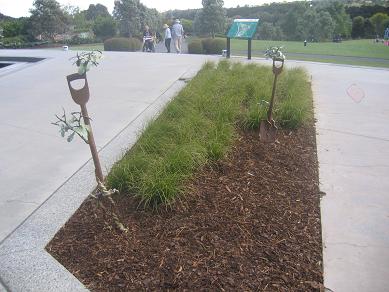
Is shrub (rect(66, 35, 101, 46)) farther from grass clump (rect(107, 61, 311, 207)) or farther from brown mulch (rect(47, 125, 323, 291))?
brown mulch (rect(47, 125, 323, 291))

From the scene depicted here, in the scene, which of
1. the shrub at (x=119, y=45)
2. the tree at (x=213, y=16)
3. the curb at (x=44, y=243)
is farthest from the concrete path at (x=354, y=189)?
the tree at (x=213, y=16)

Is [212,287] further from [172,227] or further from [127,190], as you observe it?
[127,190]

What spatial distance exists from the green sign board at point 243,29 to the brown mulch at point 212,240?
8.70 meters

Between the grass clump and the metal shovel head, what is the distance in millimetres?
208

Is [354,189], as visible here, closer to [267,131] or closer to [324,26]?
[267,131]

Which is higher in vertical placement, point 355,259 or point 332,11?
point 332,11

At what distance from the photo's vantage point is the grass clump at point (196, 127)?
304 centimetres

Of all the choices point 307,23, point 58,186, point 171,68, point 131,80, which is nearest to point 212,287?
point 58,186

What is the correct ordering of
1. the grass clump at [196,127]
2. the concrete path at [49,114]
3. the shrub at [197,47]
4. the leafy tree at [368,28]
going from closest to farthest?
the grass clump at [196,127], the concrete path at [49,114], the shrub at [197,47], the leafy tree at [368,28]

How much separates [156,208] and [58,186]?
3.63 ft

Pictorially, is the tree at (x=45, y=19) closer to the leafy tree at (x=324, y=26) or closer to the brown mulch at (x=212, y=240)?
the leafy tree at (x=324, y=26)

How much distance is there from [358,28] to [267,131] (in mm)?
22270

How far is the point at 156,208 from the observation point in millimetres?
2891

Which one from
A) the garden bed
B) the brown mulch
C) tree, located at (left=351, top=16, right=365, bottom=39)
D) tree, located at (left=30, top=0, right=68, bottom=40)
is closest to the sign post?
the garden bed
